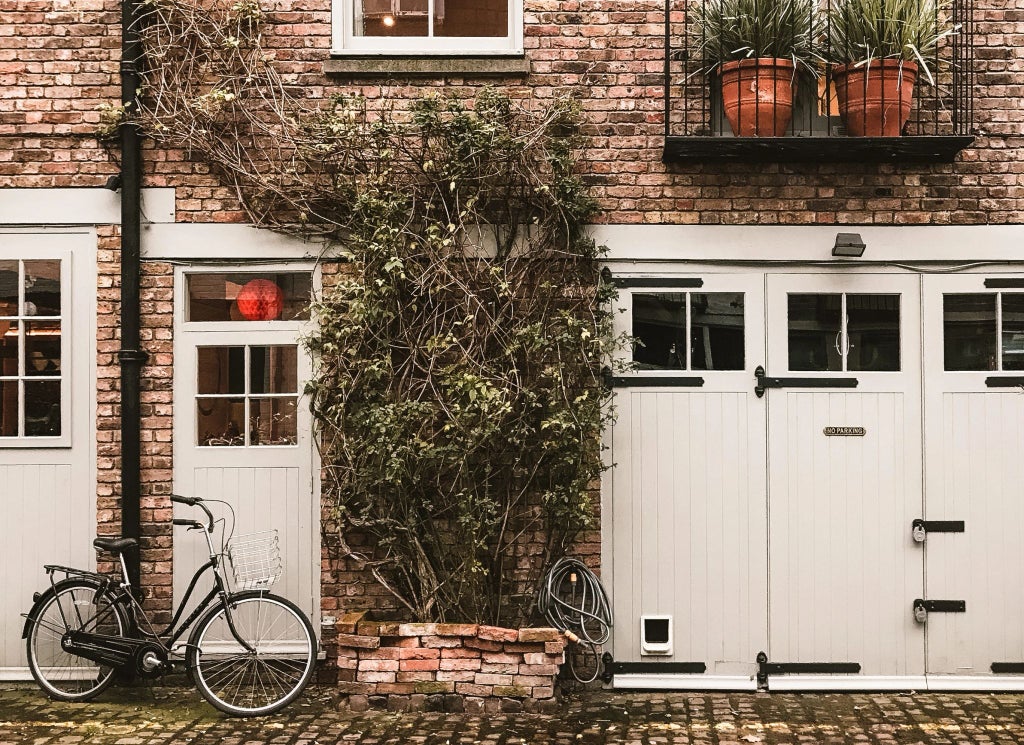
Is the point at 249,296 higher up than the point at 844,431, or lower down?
higher up

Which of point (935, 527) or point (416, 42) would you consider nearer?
point (935, 527)

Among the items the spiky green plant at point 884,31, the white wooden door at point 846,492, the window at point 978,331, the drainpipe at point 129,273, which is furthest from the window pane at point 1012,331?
the drainpipe at point 129,273

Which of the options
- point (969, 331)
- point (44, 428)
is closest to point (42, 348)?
point (44, 428)

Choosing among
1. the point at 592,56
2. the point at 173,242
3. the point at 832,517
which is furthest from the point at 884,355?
the point at 173,242

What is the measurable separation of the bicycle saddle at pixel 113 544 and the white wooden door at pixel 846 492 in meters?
3.93

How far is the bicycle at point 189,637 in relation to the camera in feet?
19.3

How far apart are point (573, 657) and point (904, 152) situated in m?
3.71

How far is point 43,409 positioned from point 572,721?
3.84m

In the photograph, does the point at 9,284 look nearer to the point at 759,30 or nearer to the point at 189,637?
the point at 189,637

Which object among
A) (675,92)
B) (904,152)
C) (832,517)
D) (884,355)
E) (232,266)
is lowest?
(832,517)

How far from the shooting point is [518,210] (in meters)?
6.34

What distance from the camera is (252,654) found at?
590cm

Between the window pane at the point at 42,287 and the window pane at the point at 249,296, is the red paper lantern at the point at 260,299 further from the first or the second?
the window pane at the point at 42,287

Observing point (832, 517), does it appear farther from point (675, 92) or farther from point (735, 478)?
point (675, 92)
